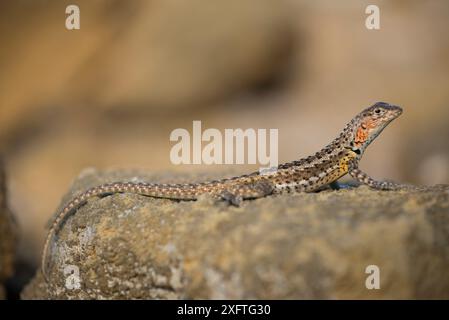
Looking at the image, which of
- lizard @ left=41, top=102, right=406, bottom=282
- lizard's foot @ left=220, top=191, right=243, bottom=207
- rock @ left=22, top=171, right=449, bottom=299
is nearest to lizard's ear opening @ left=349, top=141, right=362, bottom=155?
lizard @ left=41, top=102, right=406, bottom=282

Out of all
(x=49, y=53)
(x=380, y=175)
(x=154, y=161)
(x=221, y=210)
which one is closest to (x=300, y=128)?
(x=380, y=175)

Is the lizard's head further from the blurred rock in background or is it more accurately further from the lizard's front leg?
the blurred rock in background

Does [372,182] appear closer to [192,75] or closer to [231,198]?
[231,198]

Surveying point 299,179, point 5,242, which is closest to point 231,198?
point 299,179

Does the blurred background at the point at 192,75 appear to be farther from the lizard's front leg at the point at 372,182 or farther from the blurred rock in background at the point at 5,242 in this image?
the lizard's front leg at the point at 372,182

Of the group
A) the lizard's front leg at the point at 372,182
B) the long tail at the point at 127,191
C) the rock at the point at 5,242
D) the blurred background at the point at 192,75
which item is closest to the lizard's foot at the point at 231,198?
the long tail at the point at 127,191

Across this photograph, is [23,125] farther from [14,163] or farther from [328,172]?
[328,172]
